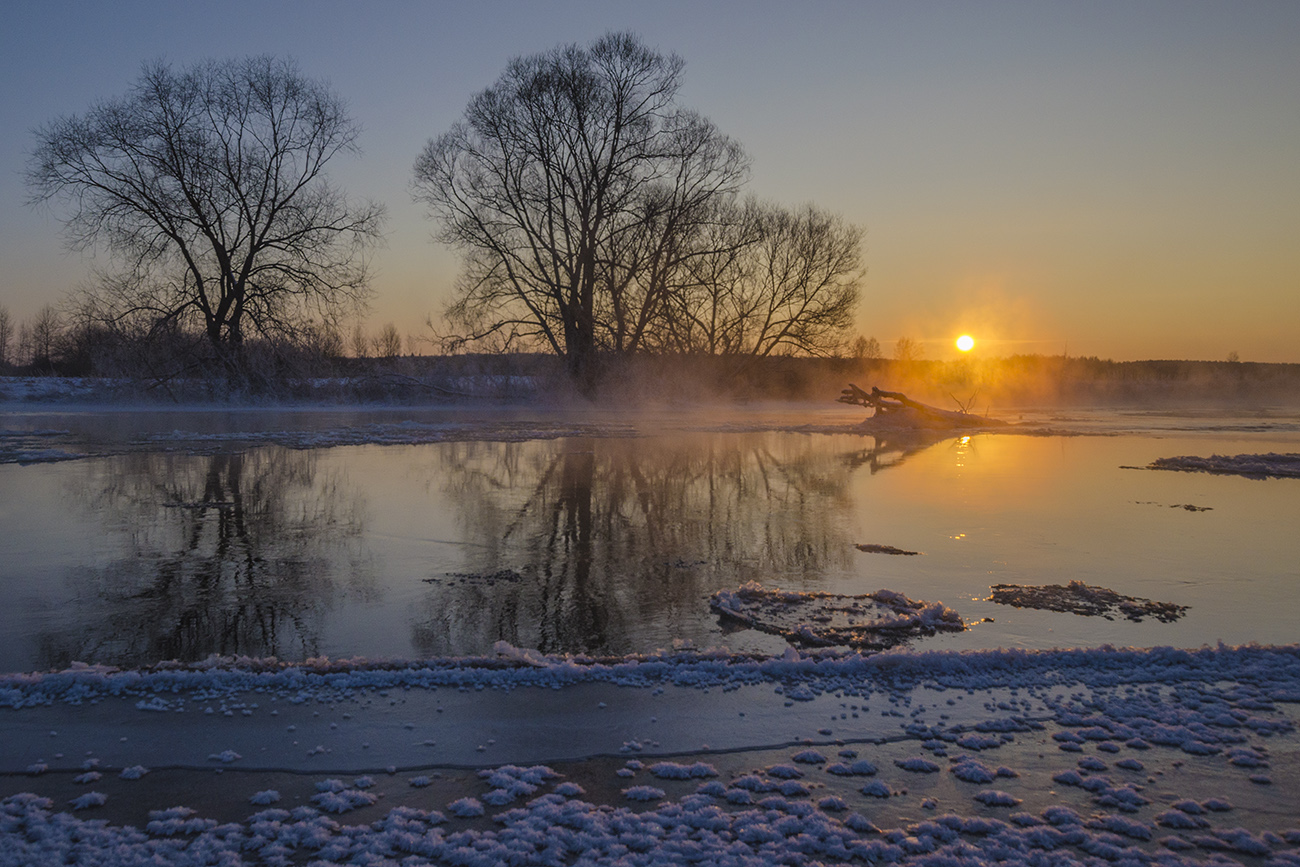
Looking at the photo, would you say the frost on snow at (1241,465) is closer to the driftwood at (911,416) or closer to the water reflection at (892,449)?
the water reflection at (892,449)

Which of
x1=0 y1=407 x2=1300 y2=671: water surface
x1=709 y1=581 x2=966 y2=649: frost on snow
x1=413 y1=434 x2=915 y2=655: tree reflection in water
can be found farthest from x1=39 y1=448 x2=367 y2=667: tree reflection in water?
x1=709 y1=581 x2=966 y2=649: frost on snow

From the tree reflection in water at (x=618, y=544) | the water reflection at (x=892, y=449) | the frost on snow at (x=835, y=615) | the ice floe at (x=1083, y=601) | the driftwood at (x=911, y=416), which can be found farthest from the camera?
the driftwood at (x=911, y=416)

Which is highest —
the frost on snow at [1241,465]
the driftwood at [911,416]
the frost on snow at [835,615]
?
the driftwood at [911,416]

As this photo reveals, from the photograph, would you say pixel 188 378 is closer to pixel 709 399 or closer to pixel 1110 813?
pixel 709 399

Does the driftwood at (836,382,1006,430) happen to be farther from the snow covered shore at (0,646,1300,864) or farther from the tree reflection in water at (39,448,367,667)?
the snow covered shore at (0,646,1300,864)

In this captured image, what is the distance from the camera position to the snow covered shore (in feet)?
7.68

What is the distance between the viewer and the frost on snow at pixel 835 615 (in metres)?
4.20

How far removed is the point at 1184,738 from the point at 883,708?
109 cm

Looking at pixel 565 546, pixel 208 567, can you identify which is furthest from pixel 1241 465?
pixel 208 567

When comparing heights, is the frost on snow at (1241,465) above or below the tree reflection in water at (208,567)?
above

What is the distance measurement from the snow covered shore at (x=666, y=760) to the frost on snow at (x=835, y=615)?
45cm

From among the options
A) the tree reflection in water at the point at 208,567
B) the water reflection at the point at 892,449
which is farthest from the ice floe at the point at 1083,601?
the water reflection at the point at 892,449

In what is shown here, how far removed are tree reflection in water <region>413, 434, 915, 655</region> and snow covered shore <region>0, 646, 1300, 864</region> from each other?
1.79 ft

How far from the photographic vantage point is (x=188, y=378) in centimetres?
2456
